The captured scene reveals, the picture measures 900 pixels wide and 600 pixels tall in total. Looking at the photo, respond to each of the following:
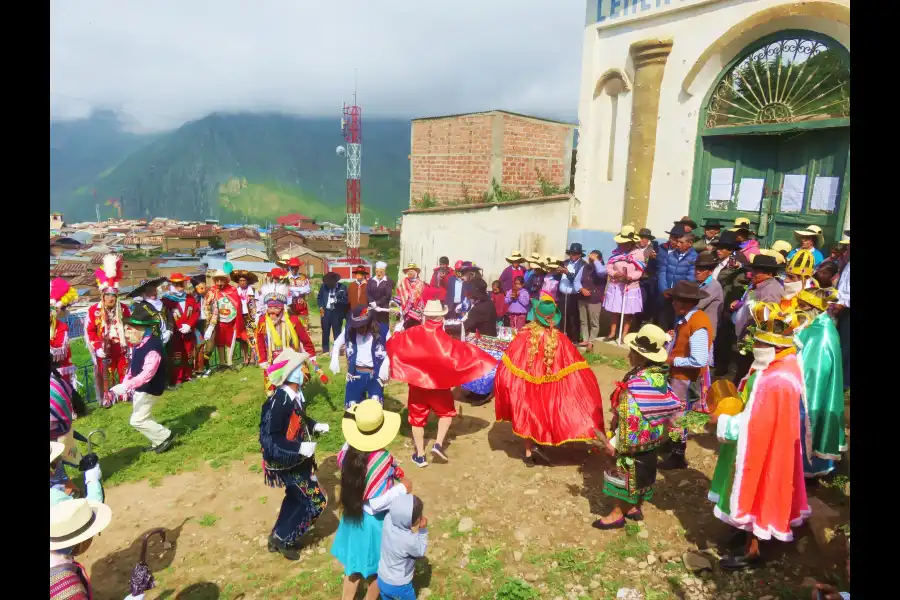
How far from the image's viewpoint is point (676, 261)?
8.21 m

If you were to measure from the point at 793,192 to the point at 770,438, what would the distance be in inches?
303

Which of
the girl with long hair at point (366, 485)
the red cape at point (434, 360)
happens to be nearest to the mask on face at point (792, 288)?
the red cape at point (434, 360)

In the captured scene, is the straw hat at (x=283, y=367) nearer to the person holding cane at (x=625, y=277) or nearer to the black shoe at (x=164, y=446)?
the black shoe at (x=164, y=446)

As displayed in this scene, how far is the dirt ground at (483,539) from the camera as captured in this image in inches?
163

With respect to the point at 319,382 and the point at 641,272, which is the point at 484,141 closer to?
the point at 641,272

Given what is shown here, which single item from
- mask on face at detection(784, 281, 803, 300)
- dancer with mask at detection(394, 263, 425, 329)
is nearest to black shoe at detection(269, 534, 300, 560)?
dancer with mask at detection(394, 263, 425, 329)

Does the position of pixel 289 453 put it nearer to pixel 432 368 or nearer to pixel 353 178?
pixel 432 368

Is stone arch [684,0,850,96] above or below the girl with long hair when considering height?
above

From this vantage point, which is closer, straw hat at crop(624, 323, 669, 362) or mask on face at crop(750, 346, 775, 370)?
mask on face at crop(750, 346, 775, 370)

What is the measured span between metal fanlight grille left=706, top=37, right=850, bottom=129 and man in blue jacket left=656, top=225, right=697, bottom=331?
11.2ft

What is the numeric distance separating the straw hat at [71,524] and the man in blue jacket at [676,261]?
7.65 meters

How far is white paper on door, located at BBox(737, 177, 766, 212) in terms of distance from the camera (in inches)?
394

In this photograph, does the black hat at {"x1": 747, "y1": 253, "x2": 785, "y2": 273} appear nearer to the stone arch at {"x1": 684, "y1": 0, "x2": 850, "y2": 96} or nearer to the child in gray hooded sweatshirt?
the stone arch at {"x1": 684, "y1": 0, "x2": 850, "y2": 96}
